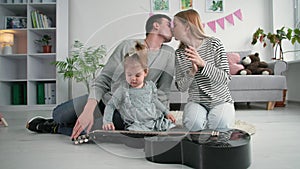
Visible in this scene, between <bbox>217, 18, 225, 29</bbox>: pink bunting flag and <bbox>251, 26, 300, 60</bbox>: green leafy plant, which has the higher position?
<bbox>217, 18, 225, 29</bbox>: pink bunting flag

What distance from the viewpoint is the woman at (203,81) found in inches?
40.0

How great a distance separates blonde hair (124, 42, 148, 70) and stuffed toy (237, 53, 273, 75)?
5.77 feet

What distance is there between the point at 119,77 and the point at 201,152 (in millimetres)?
432

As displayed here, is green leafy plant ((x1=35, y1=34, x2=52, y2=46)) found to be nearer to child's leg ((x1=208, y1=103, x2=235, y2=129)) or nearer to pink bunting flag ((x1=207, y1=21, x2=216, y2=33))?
A: pink bunting flag ((x1=207, y1=21, x2=216, y2=33))

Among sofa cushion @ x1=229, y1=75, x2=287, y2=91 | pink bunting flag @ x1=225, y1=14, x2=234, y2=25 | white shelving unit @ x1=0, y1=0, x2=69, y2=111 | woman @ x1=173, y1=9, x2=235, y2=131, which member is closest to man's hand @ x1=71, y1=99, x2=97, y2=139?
woman @ x1=173, y1=9, x2=235, y2=131

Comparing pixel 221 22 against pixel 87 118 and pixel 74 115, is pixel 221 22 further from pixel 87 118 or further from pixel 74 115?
pixel 87 118

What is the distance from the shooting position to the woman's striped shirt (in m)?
1.04

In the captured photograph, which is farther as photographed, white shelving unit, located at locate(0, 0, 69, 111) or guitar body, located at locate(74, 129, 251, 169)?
white shelving unit, located at locate(0, 0, 69, 111)

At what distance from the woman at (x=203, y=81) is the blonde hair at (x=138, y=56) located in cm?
18

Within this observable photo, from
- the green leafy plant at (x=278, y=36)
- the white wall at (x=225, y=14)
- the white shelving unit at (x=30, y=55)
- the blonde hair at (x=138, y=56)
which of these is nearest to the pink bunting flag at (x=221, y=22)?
the white wall at (x=225, y=14)

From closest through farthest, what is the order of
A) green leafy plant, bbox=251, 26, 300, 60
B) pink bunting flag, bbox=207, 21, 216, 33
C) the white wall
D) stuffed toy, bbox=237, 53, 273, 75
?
stuffed toy, bbox=237, 53, 273, 75
green leafy plant, bbox=251, 26, 300, 60
the white wall
pink bunting flag, bbox=207, 21, 216, 33

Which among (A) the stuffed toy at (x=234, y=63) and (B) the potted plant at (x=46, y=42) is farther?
(B) the potted plant at (x=46, y=42)

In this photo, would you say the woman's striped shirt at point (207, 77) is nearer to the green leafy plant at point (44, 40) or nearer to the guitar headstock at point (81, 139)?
the guitar headstock at point (81, 139)

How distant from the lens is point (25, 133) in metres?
1.38
